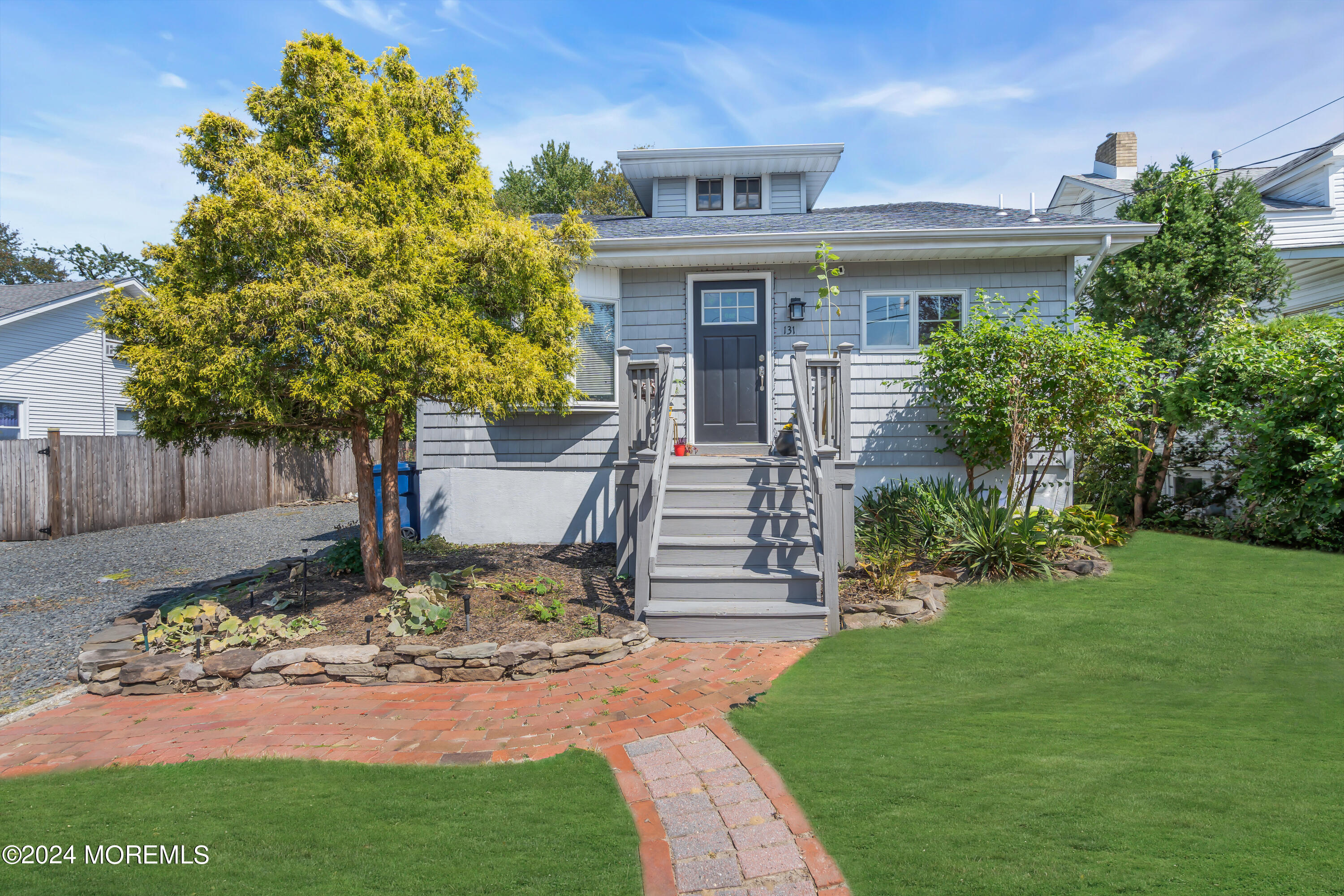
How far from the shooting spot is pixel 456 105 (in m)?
5.66

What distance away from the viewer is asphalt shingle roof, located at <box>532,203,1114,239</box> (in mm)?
8242

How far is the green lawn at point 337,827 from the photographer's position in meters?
2.35

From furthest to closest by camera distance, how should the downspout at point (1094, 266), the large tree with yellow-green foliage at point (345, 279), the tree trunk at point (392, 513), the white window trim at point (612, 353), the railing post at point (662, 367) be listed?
the white window trim at point (612, 353)
the downspout at point (1094, 266)
the railing post at point (662, 367)
the tree trunk at point (392, 513)
the large tree with yellow-green foliage at point (345, 279)

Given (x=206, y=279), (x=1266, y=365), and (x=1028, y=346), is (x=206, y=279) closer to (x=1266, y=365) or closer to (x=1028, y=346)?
(x=1028, y=346)

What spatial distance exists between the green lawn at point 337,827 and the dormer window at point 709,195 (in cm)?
912

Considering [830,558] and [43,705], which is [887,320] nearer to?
[830,558]

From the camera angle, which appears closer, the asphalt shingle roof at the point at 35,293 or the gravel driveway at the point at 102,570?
the gravel driveway at the point at 102,570

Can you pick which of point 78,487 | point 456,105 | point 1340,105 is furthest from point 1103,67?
point 78,487

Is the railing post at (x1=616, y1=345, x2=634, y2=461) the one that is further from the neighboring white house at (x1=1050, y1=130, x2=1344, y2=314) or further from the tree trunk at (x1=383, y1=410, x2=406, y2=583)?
the neighboring white house at (x1=1050, y1=130, x2=1344, y2=314)

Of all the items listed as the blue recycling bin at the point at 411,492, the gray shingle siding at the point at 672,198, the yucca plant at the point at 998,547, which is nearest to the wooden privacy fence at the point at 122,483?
the blue recycling bin at the point at 411,492

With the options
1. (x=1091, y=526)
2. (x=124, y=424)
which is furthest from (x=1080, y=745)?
(x=124, y=424)

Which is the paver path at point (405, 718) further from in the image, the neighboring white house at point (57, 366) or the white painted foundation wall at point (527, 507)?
the neighboring white house at point (57, 366)

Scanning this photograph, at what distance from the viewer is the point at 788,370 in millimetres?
8688

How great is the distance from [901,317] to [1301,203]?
530 inches
